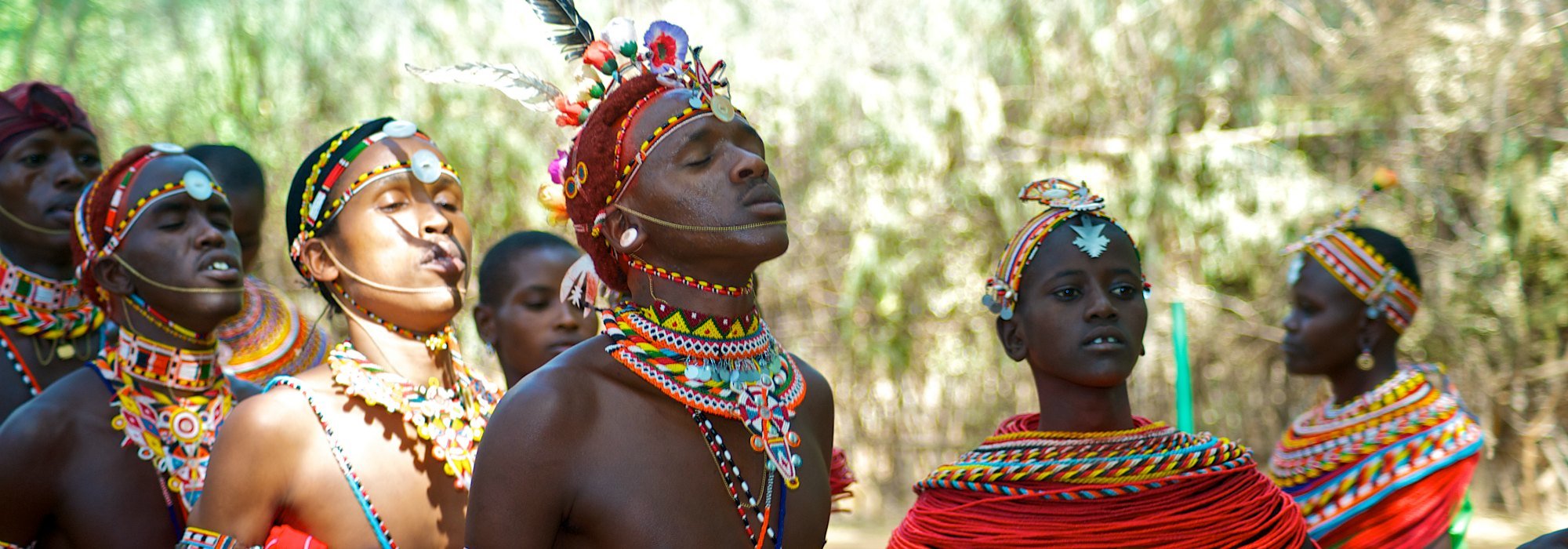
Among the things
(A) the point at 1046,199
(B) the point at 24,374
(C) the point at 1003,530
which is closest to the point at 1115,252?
(A) the point at 1046,199

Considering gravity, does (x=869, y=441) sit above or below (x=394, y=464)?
below

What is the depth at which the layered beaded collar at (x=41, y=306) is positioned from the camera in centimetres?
455

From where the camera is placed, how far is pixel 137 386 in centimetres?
376

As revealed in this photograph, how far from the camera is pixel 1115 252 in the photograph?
3.66 metres

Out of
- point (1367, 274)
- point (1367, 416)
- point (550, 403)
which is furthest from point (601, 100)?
point (1367, 274)

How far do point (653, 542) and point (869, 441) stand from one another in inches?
299

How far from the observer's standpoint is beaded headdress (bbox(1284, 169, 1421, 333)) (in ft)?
17.2

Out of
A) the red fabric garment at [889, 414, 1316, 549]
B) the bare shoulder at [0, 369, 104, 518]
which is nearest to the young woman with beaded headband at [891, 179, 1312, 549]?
the red fabric garment at [889, 414, 1316, 549]

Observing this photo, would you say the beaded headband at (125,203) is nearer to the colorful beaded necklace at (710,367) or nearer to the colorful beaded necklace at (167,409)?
the colorful beaded necklace at (167,409)

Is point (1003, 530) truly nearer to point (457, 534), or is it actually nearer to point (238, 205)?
point (457, 534)

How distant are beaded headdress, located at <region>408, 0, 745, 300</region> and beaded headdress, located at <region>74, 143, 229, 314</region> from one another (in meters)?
1.31

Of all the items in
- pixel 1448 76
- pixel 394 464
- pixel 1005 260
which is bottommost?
pixel 394 464

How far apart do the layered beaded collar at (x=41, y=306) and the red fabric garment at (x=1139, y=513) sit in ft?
10.5

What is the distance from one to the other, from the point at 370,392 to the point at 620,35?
114cm
